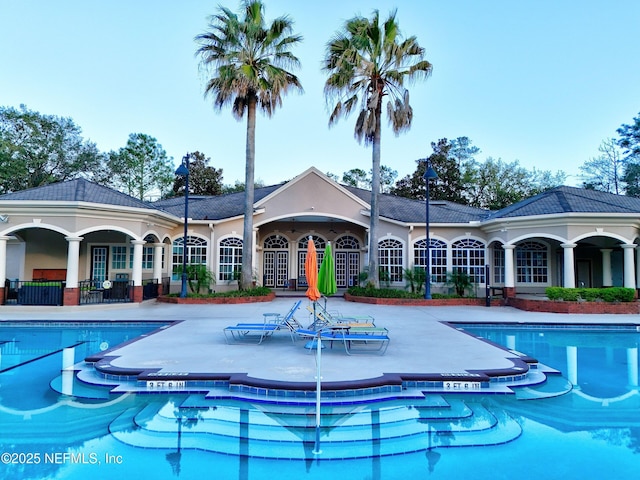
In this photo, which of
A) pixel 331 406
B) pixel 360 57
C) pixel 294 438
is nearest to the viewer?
pixel 294 438

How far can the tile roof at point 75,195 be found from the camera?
15.7m

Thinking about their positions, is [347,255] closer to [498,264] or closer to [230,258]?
[230,258]

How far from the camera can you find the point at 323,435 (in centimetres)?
497

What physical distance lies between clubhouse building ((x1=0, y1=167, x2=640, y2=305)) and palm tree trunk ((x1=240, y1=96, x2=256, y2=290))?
1.04m

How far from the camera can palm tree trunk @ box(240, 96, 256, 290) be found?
64.0ft

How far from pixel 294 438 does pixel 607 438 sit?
387 cm

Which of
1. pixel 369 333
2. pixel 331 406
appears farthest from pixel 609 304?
pixel 331 406

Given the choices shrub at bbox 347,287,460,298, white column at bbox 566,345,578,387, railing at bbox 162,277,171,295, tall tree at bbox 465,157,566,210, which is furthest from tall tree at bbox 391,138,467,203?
white column at bbox 566,345,578,387

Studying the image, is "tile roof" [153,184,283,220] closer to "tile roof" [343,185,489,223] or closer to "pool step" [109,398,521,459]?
"tile roof" [343,185,489,223]

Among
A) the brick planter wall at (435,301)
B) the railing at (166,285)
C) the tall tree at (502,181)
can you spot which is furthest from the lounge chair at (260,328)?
the tall tree at (502,181)

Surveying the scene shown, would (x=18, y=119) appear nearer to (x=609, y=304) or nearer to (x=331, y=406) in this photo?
(x=331, y=406)

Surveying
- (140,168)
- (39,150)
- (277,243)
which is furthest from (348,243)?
(39,150)

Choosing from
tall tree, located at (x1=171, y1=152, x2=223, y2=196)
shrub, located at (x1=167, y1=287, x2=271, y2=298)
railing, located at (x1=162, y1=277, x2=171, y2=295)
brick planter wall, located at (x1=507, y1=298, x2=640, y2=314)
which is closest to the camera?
brick planter wall, located at (x1=507, y1=298, x2=640, y2=314)

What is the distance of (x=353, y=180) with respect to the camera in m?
53.4
